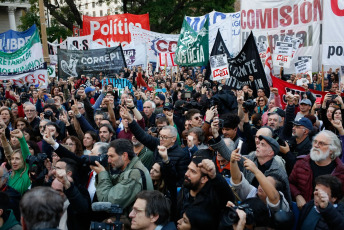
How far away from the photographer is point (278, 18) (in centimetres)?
1077

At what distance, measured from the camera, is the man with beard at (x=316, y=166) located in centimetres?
390

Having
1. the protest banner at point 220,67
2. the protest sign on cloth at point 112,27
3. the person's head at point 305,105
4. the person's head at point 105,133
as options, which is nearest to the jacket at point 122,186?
the person's head at point 105,133

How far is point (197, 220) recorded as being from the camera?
3139 millimetres

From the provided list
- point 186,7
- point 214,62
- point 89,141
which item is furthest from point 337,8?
point 186,7

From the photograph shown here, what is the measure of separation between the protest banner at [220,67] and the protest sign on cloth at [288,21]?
202 centimetres

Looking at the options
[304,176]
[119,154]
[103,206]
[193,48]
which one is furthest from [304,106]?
[193,48]

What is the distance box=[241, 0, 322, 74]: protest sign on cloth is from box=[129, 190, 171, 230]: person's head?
8170 millimetres

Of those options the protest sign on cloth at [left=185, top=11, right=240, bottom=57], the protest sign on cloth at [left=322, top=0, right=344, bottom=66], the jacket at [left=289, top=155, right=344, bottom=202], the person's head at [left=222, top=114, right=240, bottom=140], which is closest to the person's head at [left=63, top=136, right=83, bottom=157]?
the person's head at [left=222, top=114, right=240, bottom=140]

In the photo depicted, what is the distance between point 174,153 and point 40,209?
89.2 inches

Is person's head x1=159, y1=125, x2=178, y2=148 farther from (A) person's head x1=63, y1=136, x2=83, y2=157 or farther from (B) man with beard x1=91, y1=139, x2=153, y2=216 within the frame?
(A) person's head x1=63, y1=136, x2=83, y2=157

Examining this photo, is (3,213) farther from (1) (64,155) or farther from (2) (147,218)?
(2) (147,218)

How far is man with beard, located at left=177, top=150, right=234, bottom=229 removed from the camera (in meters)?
3.18

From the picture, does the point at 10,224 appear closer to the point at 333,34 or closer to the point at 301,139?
the point at 301,139

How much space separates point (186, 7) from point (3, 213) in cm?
2611
